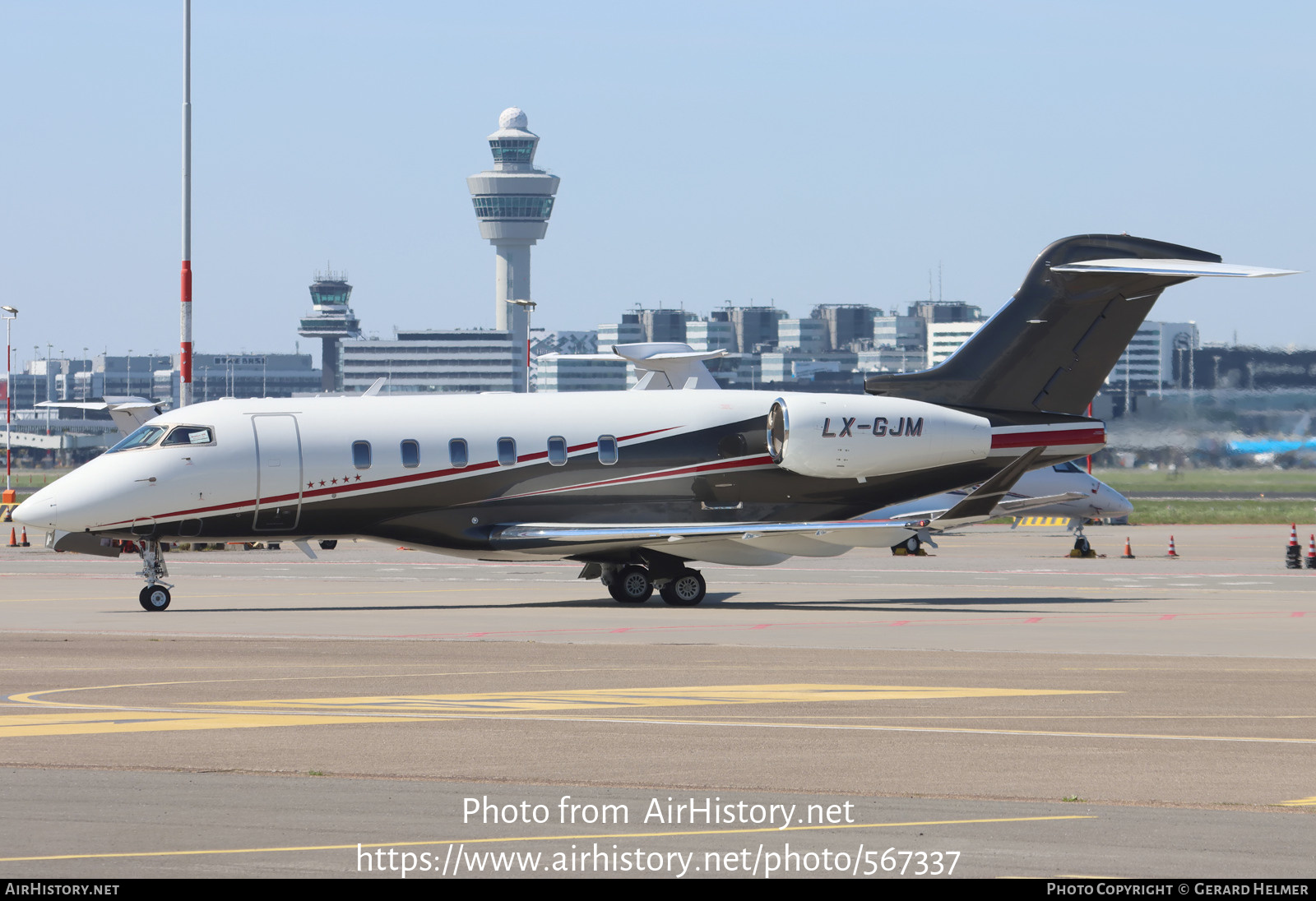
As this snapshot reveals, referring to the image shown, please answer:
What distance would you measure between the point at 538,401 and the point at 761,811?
69.9ft

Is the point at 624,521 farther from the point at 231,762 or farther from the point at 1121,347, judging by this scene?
the point at 231,762

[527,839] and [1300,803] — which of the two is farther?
[1300,803]

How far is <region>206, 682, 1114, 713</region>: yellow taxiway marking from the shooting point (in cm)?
1622

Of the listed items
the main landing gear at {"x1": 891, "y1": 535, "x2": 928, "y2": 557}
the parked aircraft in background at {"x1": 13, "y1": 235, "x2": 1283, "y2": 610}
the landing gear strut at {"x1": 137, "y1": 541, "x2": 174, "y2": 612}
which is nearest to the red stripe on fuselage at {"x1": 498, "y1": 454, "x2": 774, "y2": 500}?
the parked aircraft in background at {"x1": 13, "y1": 235, "x2": 1283, "y2": 610}

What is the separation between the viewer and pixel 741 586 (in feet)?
115

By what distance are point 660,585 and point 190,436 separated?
29.3 ft

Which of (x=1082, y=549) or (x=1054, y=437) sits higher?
(x=1054, y=437)

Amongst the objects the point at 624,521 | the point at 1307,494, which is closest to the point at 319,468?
the point at 624,521

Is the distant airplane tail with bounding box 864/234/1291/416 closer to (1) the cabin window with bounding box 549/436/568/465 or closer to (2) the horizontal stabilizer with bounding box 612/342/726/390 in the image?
(1) the cabin window with bounding box 549/436/568/465

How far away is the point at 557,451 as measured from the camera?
31.0 metres

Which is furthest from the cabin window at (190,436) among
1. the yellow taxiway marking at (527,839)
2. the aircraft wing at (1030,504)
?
the yellow taxiway marking at (527,839)

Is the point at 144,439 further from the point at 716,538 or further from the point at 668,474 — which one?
the point at 716,538

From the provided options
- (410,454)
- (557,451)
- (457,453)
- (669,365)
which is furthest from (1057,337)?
(669,365)

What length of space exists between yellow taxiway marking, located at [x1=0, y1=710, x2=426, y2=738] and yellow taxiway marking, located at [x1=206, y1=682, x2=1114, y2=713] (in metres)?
0.71
